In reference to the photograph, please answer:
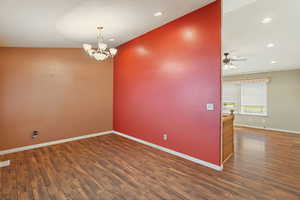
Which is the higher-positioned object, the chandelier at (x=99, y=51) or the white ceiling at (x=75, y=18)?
the white ceiling at (x=75, y=18)

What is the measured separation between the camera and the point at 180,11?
299 centimetres

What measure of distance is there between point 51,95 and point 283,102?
917 centimetres

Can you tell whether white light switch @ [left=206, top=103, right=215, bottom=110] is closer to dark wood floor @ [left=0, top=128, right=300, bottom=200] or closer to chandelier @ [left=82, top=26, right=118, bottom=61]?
dark wood floor @ [left=0, top=128, right=300, bottom=200]

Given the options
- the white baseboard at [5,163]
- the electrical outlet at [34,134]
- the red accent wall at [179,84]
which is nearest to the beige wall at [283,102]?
the red accent wall at [179,84]

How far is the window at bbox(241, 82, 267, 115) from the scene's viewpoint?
7070 millimetres

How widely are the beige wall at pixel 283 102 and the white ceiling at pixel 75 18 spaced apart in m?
6.23

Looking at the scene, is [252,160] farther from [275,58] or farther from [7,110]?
[7,110]

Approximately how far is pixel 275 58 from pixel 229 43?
7.93 ft

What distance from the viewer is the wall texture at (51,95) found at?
3627 millimetres

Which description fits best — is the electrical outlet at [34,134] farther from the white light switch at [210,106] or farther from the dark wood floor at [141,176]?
the white light switch at [210,106]

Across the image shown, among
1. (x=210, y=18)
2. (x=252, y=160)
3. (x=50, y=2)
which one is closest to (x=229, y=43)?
(x=210, y=18)

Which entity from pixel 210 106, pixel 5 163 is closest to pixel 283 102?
pixel 210 106

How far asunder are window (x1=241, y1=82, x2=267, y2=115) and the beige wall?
0.84ft

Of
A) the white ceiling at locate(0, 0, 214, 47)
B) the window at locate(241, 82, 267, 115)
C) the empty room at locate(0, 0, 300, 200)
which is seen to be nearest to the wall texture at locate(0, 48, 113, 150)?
the empty room at locate(0, 0, 300, 200)
